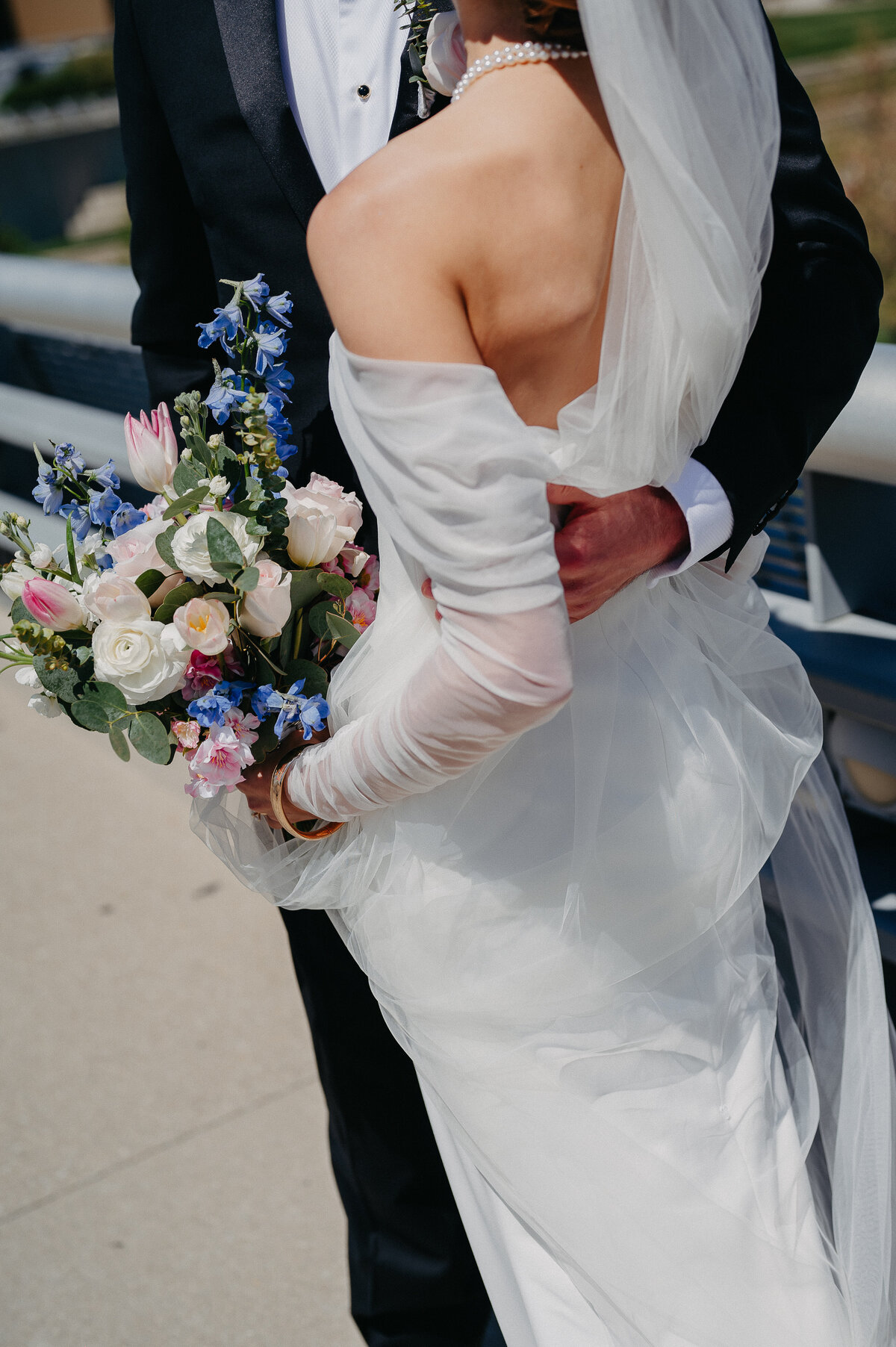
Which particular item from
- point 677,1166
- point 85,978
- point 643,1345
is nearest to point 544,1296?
point 643,1345

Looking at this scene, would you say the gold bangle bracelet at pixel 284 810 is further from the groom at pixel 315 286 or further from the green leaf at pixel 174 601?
the groom at pixel 315 286

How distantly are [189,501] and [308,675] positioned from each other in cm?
25

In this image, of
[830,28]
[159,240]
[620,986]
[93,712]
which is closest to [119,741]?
[93,712]

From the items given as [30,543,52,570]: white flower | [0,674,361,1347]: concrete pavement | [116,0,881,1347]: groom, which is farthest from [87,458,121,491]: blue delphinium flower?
[0,674,361,1347]: concrete pavement

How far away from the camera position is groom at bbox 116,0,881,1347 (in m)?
A: 1.49

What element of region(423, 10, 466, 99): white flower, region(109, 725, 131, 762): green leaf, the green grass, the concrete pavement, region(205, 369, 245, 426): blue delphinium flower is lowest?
the green grass

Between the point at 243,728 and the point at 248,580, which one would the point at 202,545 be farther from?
the point at 243,728

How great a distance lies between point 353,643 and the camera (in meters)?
1.52

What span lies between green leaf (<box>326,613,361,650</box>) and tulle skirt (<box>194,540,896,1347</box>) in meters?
0.04

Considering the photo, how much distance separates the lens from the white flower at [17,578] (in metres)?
1.52

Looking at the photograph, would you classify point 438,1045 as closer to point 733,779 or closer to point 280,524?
point 733,779

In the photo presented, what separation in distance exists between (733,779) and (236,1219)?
1619 millimetres

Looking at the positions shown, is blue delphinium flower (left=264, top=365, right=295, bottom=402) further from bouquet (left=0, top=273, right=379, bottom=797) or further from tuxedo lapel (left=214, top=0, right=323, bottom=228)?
tuxedo lapel (left=214, top=0, right=323, bottom=228)

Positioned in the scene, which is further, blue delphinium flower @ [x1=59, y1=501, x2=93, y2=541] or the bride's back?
blue delphinium flower @ [x1=59, y1=501, x2=93, y2=541]
